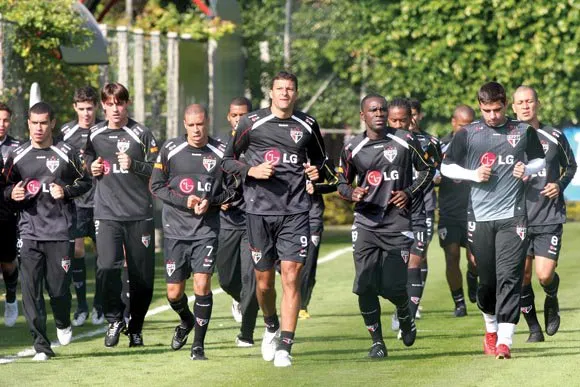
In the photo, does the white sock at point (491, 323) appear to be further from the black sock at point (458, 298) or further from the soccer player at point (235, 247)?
the black sock at point (458, 298)

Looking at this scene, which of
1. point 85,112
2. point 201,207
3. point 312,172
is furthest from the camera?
point 85,112

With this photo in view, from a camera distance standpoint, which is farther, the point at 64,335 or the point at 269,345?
the point at 64,335

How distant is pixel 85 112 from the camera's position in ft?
52.2

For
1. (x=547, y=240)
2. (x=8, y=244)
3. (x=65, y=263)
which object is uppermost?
(x=547, y=240)

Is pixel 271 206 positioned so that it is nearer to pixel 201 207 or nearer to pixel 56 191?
pixel 201 207

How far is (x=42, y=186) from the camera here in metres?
13.7

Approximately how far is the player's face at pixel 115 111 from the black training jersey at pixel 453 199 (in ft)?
15.2

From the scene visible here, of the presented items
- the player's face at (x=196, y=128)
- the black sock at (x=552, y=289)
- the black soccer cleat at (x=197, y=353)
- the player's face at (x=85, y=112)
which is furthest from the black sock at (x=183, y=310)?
the black sock at (x=552, y=289)

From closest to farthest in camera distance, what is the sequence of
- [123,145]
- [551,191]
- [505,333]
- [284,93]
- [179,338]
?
[284,93]
[505,333]
[179,338]
[123,145]
[551,191]

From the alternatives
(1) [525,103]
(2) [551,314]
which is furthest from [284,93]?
(2) [551,314]

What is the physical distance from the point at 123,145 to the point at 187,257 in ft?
4.29

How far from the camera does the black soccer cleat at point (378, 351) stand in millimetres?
13211

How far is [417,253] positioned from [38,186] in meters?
4.19

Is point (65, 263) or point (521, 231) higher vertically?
point (521, 231)
